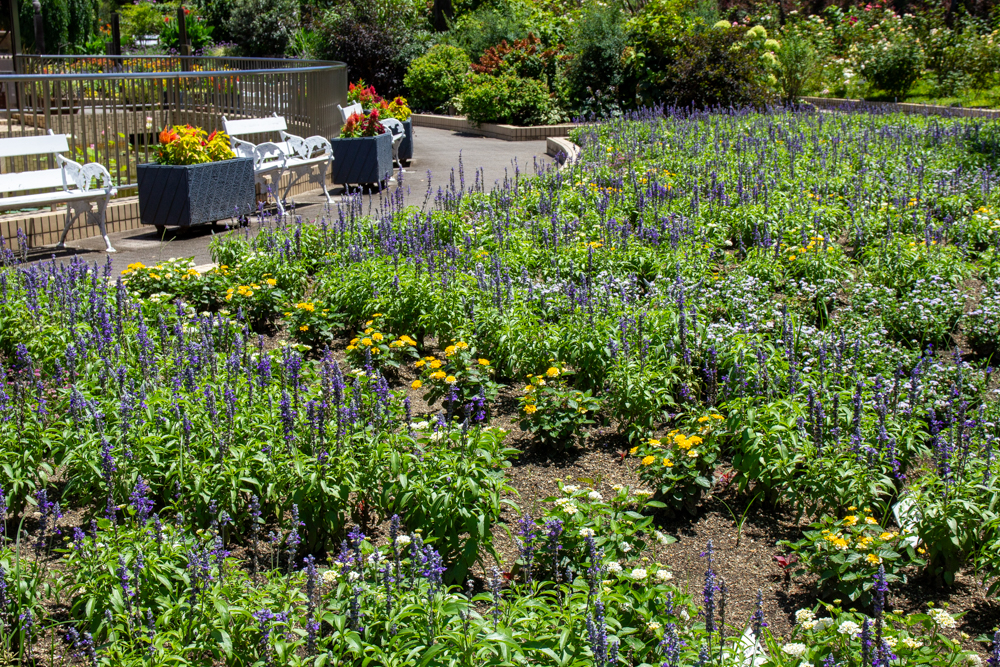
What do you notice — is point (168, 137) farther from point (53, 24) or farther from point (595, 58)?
point (53, 24)

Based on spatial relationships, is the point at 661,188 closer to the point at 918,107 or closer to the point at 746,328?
the point at 746,328

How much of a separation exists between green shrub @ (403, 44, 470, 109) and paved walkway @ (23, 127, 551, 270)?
2.00 m

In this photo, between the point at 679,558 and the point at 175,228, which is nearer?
the point at 679,558

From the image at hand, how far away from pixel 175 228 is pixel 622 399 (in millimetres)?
7896

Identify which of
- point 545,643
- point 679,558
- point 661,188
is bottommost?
point 679,558

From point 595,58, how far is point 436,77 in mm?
5540

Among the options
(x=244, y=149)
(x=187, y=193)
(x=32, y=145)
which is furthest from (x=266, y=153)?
(x=32, y=145)

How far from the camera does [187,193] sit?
1038cm

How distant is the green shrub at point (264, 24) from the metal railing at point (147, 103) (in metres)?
20.6

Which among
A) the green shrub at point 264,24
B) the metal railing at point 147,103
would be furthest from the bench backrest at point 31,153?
the green shrub at point 264,24

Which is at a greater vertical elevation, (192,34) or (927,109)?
(192,34)

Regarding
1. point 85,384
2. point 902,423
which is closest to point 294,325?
point 85,384

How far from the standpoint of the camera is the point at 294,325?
6.82 meters

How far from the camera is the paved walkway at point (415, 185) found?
388 inches
